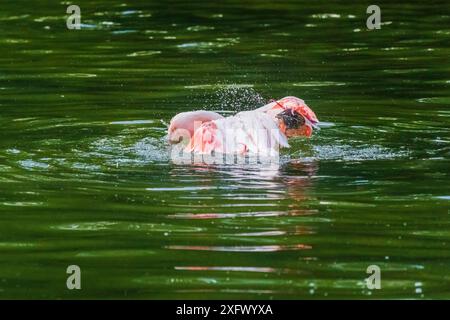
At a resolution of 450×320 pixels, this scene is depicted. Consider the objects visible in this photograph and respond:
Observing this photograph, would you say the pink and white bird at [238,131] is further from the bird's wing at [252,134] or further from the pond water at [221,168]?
the pond water at [221,168]

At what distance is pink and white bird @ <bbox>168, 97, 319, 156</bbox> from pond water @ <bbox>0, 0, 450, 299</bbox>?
139 mm

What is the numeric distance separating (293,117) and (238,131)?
822mm

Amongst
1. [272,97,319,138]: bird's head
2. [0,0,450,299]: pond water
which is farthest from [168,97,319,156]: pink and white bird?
[0,0,450,299]: pond water

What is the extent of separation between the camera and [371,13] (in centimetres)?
1680

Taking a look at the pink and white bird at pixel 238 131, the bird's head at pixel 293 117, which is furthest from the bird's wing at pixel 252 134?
the bird's head at pixel 293 117

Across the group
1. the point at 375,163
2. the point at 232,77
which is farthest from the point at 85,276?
the point at 232,77

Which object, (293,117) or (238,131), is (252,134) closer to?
(238,131)

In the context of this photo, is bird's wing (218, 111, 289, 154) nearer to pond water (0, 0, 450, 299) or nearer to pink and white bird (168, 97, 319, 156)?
pink and white bird (168, 97, 319, 156)

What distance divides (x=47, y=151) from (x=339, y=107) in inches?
114

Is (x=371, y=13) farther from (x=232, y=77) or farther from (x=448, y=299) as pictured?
(x=448, y=299)

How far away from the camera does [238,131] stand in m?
8.95

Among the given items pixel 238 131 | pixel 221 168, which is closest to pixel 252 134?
pixel 238 131

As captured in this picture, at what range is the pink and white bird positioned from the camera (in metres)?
8.94

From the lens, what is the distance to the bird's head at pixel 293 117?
376 inches
